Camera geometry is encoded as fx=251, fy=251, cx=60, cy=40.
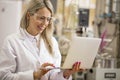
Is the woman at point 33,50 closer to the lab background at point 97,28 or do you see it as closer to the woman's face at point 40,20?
the woman's face at point 40,20

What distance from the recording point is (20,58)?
1686 mm

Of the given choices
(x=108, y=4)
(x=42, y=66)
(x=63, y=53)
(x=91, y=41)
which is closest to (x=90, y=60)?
(x=91, y=41)

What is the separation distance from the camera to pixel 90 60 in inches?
69.6

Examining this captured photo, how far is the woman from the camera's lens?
1650 mm

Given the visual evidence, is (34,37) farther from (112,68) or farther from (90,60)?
(112,68)

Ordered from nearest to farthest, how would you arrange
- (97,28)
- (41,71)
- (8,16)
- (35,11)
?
(41,71)
(35,11)
(8,16)
(97,28)

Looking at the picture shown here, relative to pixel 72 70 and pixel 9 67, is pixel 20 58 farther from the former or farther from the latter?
pixel 72 70

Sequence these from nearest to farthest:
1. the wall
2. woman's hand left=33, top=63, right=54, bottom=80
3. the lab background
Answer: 1. woman's hand left=33, top=63, right=54, bottom=80
2. the lab background
3. the wall

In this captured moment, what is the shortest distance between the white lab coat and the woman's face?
0.30 feet

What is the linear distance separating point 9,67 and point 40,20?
1.23 ft

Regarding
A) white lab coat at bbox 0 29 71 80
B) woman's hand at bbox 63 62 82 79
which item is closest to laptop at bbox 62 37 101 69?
woman's hand at bbox 63 62 82 79

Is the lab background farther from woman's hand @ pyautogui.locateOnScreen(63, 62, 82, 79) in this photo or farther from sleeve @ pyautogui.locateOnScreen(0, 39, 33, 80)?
sleeve @ pyautogui.locateOnScreen(0, 39, 33, 80)

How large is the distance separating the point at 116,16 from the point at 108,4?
0.36 meters

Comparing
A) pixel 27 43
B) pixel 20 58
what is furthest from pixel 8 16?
pixel 20 58
